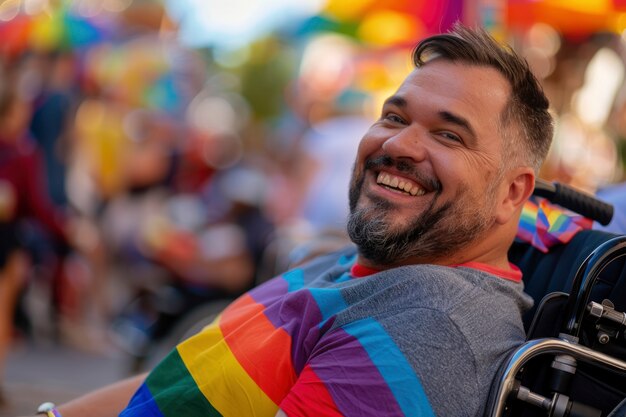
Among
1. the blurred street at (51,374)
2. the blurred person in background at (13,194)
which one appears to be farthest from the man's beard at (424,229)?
the blurred person in background at (13,194)

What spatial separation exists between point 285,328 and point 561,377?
0.67 meters

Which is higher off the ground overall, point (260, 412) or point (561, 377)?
point (561, 377)

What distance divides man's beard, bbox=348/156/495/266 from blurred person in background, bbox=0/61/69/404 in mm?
3882

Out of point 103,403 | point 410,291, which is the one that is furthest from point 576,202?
point 103,403

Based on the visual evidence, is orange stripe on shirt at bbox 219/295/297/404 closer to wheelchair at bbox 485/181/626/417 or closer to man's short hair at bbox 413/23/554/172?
wheelchair at bbox 485/181/626/417

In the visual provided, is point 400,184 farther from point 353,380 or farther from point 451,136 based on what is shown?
point 353,380

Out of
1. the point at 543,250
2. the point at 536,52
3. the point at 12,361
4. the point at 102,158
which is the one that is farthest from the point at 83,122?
the point at 543,250

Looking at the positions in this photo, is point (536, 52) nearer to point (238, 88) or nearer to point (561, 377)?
point (561, 377)

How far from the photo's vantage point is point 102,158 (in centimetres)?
920

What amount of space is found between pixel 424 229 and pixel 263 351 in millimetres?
515

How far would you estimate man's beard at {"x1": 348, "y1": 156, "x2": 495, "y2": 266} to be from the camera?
2426 millimetres

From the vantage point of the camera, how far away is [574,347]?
218cm

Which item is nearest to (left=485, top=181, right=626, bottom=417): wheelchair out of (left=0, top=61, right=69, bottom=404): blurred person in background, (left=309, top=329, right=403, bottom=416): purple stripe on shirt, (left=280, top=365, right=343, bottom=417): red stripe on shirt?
(left=309, top=329, right=403, bottom=416): purple stripe on shirt

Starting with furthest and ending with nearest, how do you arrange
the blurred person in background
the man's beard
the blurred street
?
1. the blurred person in background
2. the blurred street
3. the man's beard
